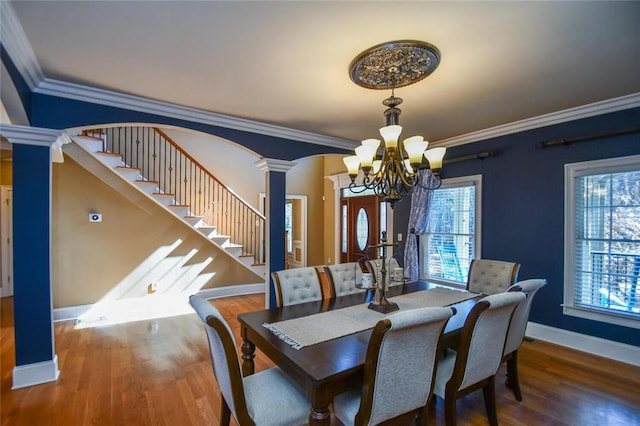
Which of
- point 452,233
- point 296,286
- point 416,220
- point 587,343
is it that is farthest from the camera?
point 416,220

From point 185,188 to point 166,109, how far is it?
2.53 m

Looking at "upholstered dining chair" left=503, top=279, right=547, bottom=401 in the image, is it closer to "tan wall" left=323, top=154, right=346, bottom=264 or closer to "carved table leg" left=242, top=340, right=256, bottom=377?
"carved table leg" left=242, top=340, right=256, bottom=377

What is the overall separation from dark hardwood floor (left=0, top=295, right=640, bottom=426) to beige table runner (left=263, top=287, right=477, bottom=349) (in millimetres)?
791

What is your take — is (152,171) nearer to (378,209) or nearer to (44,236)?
(44,236)

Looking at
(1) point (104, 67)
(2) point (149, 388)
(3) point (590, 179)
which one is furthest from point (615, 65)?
(2) point (149, 388)

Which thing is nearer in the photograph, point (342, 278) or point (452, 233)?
point (342, 278)

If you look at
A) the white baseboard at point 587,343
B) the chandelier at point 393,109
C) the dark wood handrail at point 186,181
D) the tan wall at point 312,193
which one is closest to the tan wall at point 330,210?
the tan wall at point 312,193

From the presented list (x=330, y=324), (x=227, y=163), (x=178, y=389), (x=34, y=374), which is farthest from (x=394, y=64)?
(x=227, y=163)

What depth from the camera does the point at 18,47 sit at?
6.62 ft

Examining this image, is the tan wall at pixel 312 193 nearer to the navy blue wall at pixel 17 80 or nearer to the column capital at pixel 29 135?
the column capital at pixel 29 135

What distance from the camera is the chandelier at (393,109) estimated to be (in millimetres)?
2096

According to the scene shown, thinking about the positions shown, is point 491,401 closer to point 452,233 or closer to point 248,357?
point 248,357

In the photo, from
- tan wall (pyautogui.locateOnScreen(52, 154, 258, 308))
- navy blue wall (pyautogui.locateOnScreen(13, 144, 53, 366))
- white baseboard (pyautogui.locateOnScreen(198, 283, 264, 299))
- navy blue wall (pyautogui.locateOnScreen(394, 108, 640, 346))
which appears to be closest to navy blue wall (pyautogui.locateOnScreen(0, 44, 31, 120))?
navy blue wall (pyautogui.locateOnScreen(13, 144, 53, 366))

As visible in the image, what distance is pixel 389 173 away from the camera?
249 cm
